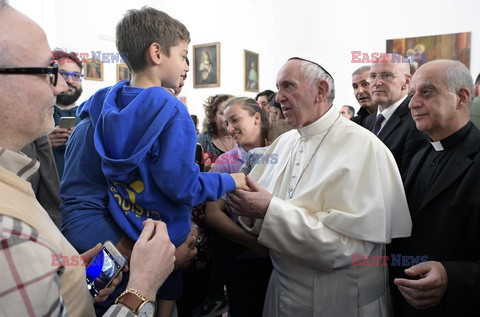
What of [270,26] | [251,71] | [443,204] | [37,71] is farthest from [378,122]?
[270,26]

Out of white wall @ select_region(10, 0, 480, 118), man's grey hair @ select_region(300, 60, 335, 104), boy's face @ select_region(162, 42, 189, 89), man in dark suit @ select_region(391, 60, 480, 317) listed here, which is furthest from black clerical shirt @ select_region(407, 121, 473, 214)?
white wall @ select_region(10, 0, 480, 118)

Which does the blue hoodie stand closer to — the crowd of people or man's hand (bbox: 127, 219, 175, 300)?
the crowd of people

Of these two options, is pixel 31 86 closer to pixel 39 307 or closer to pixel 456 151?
pixel 39 307

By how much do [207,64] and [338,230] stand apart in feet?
29.1

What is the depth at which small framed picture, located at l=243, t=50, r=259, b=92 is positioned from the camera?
10719 millimetres

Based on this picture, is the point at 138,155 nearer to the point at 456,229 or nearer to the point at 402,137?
the point at 456,229

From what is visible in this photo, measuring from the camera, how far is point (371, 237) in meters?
1.94

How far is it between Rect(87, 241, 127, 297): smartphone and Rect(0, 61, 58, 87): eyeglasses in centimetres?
57

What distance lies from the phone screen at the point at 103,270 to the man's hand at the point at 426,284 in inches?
48.3

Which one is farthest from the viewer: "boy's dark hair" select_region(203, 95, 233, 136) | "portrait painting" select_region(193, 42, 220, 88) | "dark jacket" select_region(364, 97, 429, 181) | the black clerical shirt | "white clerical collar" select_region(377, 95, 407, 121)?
"portrait painting" select_region(193, 42, 220, 88)

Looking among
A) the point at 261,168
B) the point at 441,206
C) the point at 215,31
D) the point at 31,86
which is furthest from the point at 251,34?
the point at 31,86

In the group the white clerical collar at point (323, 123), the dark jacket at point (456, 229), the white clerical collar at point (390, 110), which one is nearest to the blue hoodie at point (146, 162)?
the white clerical collar at point (323, 123)

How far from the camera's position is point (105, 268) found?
1290 millimetres

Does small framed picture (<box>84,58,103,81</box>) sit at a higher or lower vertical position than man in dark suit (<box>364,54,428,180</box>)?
higher
